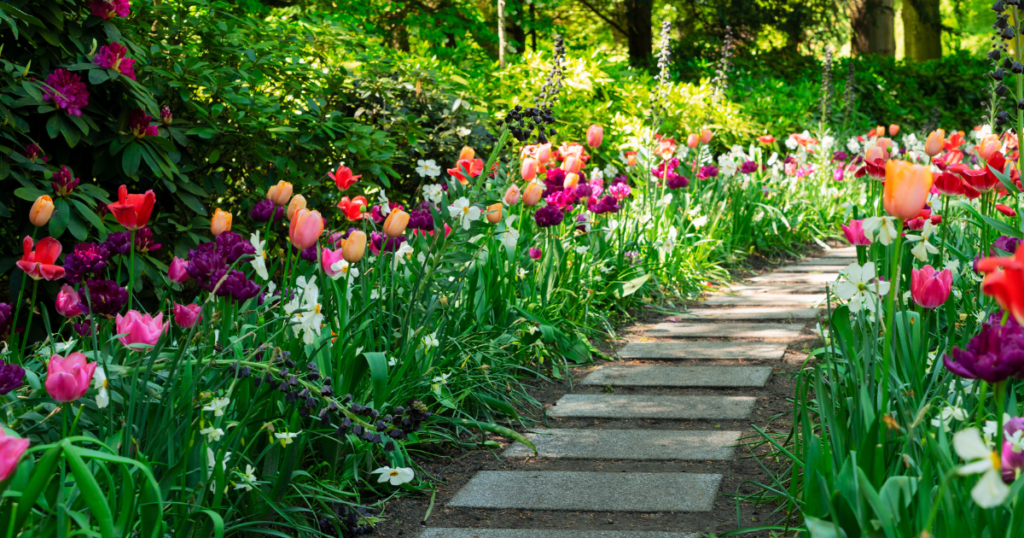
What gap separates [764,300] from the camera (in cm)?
484

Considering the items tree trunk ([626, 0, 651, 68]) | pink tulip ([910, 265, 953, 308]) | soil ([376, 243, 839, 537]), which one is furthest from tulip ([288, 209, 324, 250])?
tree trunk ([626, 0, 651, 68])

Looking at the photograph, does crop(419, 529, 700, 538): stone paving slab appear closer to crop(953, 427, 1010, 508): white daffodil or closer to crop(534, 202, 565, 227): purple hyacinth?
crop(953, 427, 1010, 508): white daffodil

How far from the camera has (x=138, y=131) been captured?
3.30 m

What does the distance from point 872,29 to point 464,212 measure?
1251cm

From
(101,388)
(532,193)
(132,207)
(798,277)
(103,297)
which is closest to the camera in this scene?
(101,388)

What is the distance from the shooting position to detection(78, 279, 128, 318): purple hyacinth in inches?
77.3

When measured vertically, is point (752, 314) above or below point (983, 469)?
below

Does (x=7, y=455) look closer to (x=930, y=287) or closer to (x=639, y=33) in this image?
(x=930, y=287)

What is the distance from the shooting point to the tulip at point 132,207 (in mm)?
2188

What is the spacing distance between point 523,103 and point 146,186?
13.9ft

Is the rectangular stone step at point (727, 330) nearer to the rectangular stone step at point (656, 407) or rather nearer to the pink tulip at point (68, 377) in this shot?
the rectangular stone step at point (656, 407)

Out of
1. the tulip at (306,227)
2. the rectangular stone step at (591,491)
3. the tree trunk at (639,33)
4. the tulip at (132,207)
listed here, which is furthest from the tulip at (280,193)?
the tree trunk at (639,33)

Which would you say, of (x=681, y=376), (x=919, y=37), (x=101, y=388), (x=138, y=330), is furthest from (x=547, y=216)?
(x=919, y=37)

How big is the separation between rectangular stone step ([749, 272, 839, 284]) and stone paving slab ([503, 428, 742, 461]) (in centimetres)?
282
